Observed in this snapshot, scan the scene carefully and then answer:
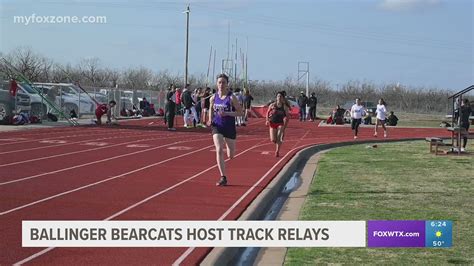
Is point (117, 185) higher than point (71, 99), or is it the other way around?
point (71, 99)

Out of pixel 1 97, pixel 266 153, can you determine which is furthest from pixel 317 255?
pixel 1 97

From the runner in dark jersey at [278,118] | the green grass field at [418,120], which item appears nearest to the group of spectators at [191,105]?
the runner in dark jersey at [278,118]

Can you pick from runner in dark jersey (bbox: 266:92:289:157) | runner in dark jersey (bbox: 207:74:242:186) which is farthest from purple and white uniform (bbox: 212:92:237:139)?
runner in dark jersey (bbox: 266:92:289:157)

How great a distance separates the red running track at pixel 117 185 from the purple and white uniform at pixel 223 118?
1.00m

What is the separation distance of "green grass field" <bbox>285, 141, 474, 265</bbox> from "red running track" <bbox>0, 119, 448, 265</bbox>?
117cm

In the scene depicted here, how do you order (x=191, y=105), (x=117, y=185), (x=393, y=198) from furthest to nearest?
1. (x=191, y=105)
2. (x=117, y=185)
3. (x=393, y=198)

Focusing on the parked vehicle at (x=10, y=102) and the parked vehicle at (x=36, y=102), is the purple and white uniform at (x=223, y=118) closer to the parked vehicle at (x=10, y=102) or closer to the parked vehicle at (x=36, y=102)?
the parked vehicle at (x=10, y=102)

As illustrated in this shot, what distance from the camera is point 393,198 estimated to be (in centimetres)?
1061

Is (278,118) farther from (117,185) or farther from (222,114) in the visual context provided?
(117,185)

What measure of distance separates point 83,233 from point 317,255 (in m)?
2.55

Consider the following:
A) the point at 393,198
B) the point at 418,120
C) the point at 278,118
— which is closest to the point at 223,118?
the point at 393,198

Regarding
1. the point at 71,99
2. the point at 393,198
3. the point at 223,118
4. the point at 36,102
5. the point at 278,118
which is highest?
the point at 71,99

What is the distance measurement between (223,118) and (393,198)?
3.12m

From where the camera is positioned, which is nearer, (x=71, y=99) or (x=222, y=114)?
(x=222, y=114)
